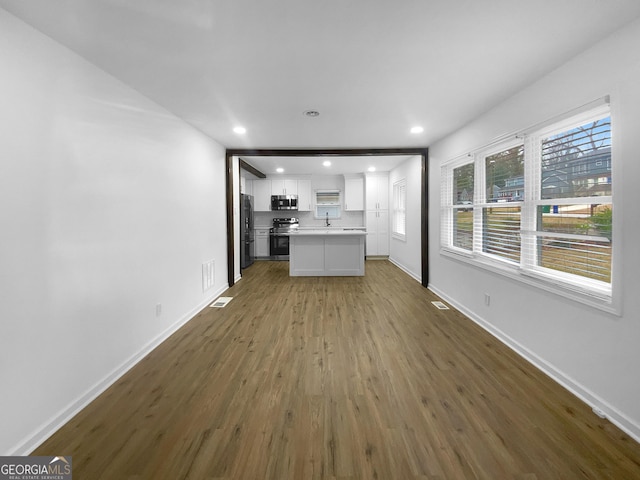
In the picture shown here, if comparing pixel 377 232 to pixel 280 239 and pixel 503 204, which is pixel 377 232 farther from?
pixel 503 204

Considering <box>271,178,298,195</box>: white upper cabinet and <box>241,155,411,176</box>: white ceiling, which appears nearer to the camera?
<box>241,155,411,176</box>: white ceiling

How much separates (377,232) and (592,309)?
6204 mm

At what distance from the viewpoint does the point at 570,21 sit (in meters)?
1.70

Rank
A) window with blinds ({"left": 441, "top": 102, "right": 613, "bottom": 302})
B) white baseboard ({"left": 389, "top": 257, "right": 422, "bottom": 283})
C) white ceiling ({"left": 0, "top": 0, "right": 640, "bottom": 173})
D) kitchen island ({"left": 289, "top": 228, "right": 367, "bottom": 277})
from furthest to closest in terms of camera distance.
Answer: kitchen island ({"left": 289, "top": 228, "right": 367, "bottom": 277}) < white baseboard ({"left": 389, "top": 257, "right": 422, "bottom": 283}) < window with blinds ({"left": 441, "top": 102, "right": 613, "bottom": 302}) < white ceiling ({"left": 0, "top": 0, "right": 640, "bottom": 173})

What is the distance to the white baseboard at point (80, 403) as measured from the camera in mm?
1607

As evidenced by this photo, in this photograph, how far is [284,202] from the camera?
806cm

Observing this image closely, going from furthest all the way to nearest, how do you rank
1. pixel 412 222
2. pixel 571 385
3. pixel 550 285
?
pixel 412 222, pixel 550 285, pixel 571 385

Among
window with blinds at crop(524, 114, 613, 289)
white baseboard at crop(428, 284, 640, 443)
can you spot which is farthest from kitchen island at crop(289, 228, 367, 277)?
window with blinds at crop(524, 114, 613, 289)

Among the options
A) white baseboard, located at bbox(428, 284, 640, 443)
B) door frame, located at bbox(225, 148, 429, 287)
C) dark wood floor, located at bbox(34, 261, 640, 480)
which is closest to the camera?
dark wood floor, located at bbox(34, 261, 640, 480)

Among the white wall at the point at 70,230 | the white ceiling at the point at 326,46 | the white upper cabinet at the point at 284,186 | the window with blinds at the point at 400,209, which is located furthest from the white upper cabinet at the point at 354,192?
the white wall at the point at 70,230

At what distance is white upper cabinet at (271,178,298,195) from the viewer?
8.17 m

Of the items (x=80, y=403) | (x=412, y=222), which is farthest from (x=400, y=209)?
(x=80, y=403)

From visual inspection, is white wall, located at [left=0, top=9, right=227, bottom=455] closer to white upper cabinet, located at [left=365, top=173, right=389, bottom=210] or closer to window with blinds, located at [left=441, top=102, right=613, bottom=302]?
window with blinds, located at [left=441, top=102, right=613, bottom=302]

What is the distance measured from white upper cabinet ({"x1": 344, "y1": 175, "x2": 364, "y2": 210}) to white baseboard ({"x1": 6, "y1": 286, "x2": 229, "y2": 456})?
6.00 metres
